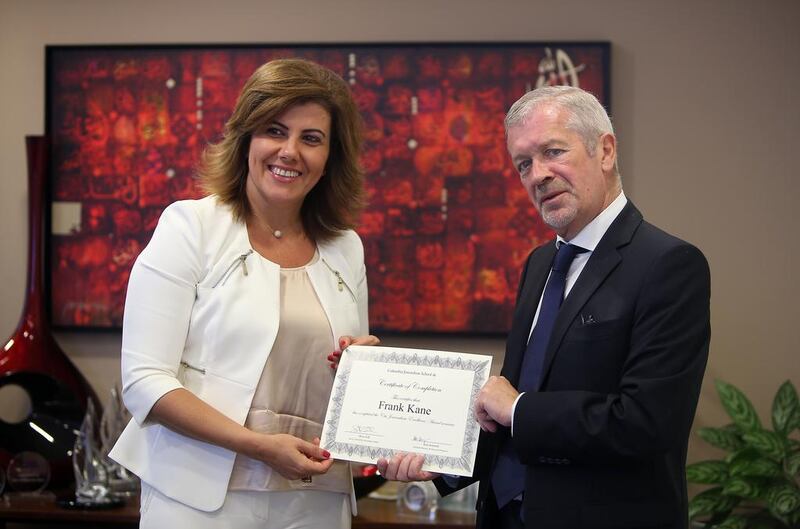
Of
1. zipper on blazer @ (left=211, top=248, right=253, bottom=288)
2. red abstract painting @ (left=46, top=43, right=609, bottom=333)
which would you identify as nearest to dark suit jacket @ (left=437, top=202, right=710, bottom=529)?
zipper on blazer @ (left=211, top=248, right=253, bottom=288)

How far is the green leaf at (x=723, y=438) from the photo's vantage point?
10.5 feet

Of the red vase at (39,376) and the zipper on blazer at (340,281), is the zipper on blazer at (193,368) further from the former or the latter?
the red vase at (39,376)

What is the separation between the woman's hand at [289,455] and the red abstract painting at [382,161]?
5.09 ft

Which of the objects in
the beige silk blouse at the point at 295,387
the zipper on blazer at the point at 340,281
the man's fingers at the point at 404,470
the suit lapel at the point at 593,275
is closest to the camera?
the suit lapel at the point at 593,275

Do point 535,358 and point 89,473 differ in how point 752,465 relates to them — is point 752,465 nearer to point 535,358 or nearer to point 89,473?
point 535,358

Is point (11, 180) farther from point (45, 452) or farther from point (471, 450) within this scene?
point (471, 450)

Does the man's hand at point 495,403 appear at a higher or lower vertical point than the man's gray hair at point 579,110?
lower

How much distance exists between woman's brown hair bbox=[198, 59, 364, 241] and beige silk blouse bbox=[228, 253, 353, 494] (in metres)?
0.22

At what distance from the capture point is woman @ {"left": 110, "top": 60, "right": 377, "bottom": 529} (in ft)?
6.52

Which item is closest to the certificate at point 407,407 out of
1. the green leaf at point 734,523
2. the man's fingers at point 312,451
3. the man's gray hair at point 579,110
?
the man's fingers at point 312,451

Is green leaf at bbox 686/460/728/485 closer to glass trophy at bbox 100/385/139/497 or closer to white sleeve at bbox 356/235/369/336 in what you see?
white sleeve at bbox 356/235/369/336

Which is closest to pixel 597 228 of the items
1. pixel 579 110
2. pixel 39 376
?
pixel 579 110

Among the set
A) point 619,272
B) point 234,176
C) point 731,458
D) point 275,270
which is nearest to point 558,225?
point 619,272

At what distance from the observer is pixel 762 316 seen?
3.50 metres
